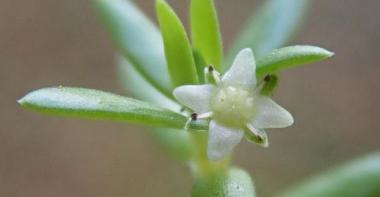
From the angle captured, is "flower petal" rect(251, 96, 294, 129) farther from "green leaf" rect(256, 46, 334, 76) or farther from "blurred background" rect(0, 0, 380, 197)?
"blurred background" rect(0, 0, 380, 197)

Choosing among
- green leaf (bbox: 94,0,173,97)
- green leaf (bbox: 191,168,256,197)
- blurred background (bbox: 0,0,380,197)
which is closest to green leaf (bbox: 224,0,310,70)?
green leaf (bbox: 94,0,173,97)

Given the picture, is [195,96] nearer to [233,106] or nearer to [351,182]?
[233,106]

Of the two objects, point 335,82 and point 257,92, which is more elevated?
point 257,92

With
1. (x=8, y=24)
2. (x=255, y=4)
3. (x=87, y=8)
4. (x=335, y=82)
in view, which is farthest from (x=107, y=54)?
(x=335, y=82)

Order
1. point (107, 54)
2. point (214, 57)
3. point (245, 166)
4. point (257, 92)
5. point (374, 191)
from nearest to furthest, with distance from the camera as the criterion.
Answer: point (257, 92) < point (214, 57) < point (374, 191) < point (245, 166) < point (107, 54)

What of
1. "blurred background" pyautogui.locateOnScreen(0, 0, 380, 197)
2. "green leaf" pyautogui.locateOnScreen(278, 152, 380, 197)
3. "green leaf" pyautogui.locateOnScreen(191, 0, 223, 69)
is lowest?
"green leaf" pyautogui.locateOnScreen(278, 152, 380, 197)

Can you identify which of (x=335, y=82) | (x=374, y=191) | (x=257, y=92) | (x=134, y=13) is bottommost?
(x=374, y=191)

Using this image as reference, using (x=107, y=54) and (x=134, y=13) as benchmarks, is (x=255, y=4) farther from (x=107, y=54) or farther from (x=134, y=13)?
(x=134, y=13)
